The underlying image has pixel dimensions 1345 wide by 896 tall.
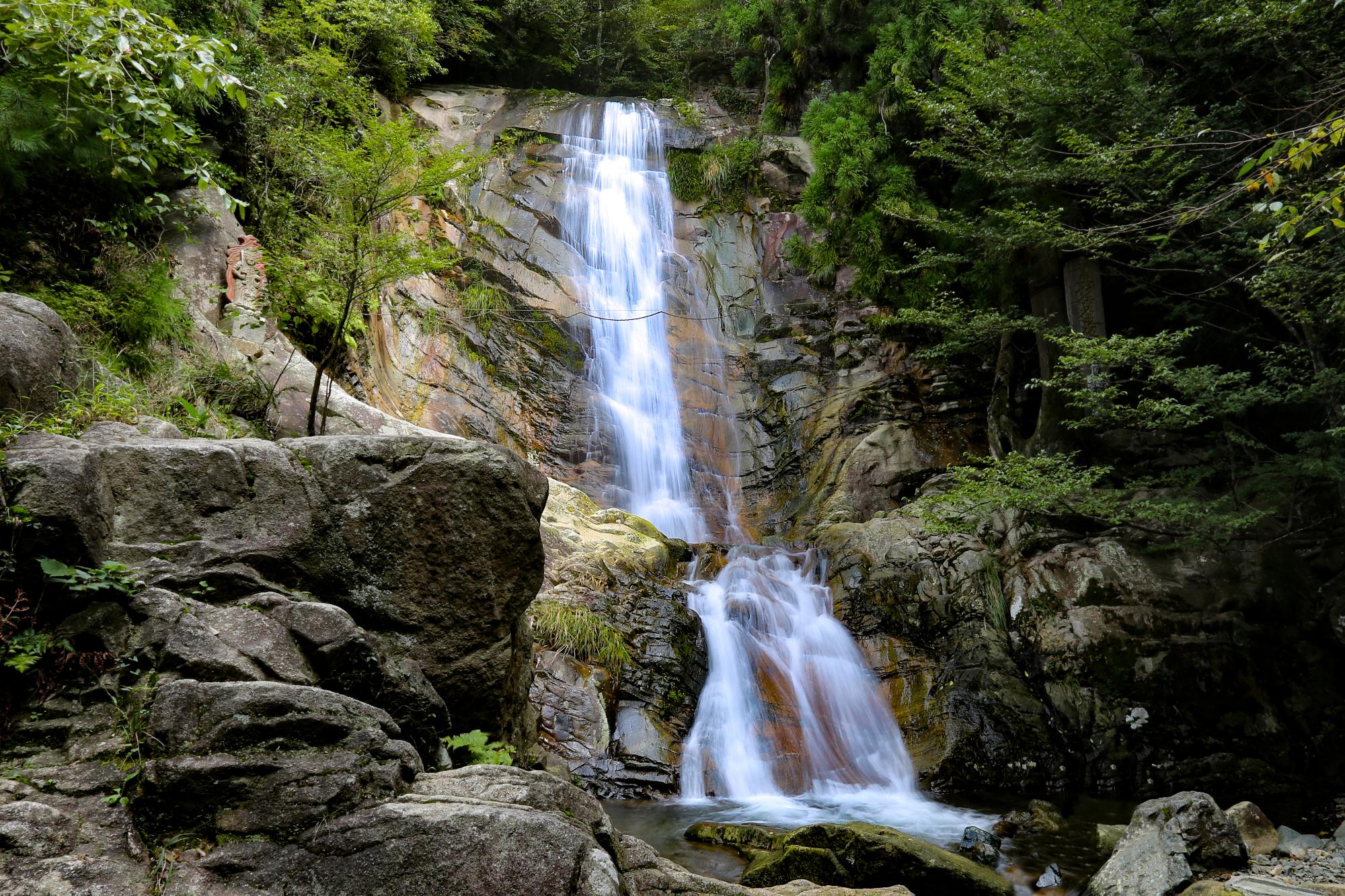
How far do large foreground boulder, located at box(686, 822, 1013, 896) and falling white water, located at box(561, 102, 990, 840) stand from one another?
1.39m

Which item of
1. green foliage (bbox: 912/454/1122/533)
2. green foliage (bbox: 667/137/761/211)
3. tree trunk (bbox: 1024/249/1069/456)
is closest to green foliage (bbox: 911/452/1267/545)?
green foliage (bbox: 912/454/1122/533)

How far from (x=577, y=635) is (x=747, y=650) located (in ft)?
7.95

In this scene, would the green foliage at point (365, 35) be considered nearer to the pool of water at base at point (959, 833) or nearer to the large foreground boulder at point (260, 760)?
the large foreground boulder at point (260, 760)

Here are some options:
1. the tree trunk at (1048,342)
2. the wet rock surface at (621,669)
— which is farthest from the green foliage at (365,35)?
the tree trunk at (1048,342)

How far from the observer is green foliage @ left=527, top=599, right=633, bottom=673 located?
8.58m

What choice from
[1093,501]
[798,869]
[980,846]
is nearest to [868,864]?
[798,869]

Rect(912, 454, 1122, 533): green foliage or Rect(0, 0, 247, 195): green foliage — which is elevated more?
Rect(0, 0, 247, 195): green foliage

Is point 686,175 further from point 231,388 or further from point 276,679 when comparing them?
point 276,679

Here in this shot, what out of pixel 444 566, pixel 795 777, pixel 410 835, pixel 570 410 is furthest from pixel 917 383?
pixel 410 835

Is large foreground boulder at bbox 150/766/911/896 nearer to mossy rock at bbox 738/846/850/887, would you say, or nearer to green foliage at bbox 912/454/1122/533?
mossy rock at bbox 738/846/850/887

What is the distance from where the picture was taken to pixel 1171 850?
18.7 feet

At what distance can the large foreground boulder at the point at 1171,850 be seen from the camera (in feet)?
18.4

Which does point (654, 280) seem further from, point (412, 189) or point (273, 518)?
point (273, 518)

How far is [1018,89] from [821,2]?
374 inches
